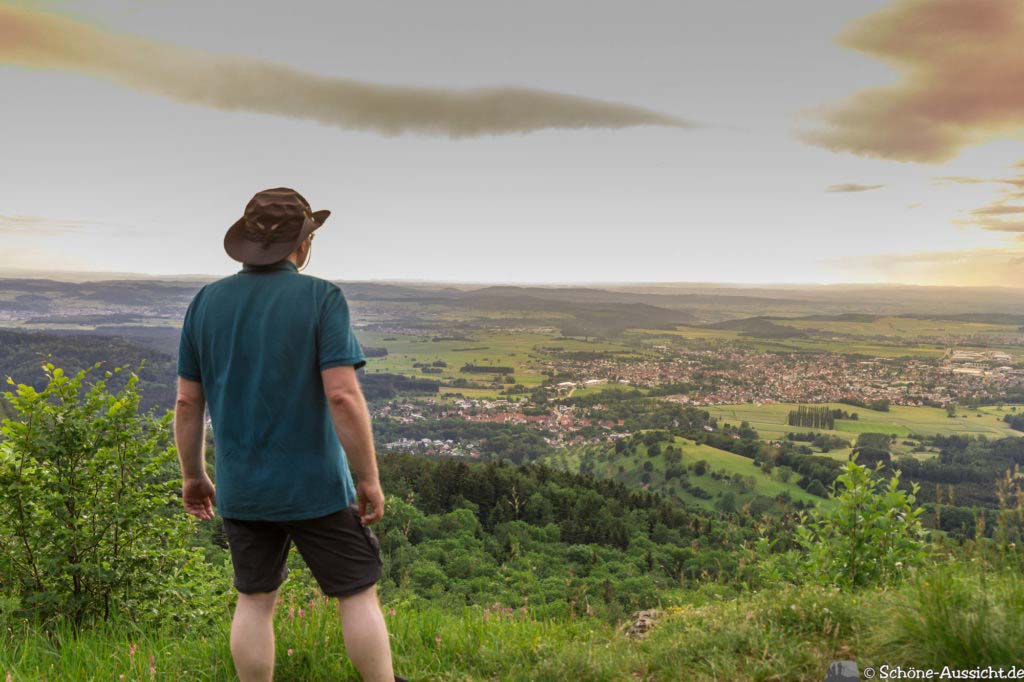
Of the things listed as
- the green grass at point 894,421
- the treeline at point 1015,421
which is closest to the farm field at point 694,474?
the green grass at point 894,421

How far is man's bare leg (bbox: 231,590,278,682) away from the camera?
7.29 ft

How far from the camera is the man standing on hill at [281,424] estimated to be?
206 centimetres

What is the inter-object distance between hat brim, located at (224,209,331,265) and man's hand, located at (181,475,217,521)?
103 cm

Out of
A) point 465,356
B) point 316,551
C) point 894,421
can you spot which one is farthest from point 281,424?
point 465,356

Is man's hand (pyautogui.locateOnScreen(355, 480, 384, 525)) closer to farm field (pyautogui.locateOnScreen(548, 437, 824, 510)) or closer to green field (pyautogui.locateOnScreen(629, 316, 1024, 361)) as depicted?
farm field (pyautogui.locateOnScreen(548, 437, 824, 510))

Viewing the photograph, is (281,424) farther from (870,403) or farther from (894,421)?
(870,403)

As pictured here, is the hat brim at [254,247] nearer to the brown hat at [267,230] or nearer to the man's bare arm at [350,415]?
the brown hat at [267,230]

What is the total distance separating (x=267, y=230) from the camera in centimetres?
215

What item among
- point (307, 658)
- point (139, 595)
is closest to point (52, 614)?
point (139, 595)

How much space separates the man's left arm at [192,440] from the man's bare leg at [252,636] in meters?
0.48

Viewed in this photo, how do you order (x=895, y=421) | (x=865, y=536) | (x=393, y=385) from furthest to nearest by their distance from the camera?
(x=393, y=385) → (x=895, y=421) → (x=865, y=536)

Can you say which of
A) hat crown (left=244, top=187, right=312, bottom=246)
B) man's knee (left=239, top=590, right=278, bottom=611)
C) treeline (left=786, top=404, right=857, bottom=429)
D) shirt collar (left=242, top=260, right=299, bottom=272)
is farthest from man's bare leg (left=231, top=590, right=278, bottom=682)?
treeline (left=786, top=404, right=857, bottom=429)

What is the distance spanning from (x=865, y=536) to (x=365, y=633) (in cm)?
386

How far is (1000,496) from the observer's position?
393 centimetres
